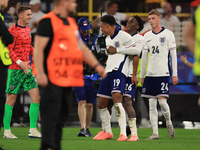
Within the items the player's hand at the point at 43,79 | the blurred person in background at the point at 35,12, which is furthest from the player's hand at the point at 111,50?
the blurred person in background at the point at 35,12

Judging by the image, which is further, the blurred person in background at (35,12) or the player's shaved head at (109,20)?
the blurred person in background at (35,12)

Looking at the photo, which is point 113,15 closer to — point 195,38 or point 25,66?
point 25,66

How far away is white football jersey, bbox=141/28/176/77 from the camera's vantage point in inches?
289

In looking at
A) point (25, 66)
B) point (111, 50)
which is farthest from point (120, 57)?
point (25, 66)

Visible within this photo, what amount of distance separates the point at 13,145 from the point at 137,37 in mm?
2800

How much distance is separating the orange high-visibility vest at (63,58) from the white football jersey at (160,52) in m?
3.54

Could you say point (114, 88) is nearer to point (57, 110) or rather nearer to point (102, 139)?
point (102, 139)

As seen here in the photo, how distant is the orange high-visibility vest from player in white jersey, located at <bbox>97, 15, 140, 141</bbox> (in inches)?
107

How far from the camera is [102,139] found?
7039mm

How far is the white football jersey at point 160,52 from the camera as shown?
733 cm

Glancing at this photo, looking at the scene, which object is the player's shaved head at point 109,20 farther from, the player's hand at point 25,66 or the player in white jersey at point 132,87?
the player's hand at point 25,66

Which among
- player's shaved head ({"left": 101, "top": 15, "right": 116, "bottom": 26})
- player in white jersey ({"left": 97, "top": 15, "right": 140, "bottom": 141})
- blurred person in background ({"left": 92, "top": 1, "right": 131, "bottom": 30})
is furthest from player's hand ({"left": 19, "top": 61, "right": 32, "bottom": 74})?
blurred person in background ({"left": 92, "top": 1, "right": 131, "bottom": 30})

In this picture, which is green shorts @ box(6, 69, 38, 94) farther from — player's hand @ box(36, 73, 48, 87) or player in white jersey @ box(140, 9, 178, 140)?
player's hand @ box(36, 73, 48, 87)

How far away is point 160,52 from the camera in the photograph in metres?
7.35
